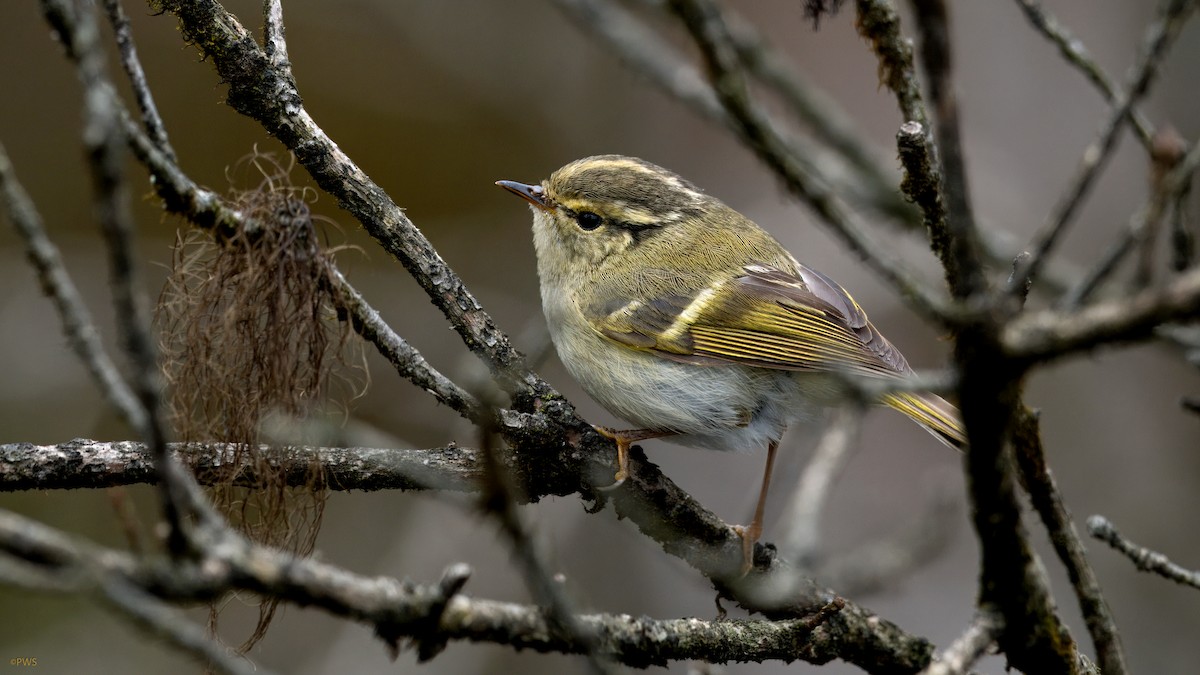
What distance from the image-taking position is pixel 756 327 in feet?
10.7

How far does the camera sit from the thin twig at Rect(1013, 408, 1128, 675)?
1945 millimetres

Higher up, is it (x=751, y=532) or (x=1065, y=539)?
(x=751, y=532)

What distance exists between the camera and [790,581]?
2.26 metres

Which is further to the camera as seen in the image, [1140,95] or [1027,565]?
[1027,565]

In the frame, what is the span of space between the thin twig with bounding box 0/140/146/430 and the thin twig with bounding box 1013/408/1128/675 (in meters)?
1.54

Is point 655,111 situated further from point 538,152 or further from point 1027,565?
point 1027,565

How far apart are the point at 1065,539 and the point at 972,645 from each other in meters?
0.46

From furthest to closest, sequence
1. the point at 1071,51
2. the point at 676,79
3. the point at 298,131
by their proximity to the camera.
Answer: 1. the point at 676,79
2. the point at 1071,51
3. the point at 298,131

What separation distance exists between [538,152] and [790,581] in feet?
18.4

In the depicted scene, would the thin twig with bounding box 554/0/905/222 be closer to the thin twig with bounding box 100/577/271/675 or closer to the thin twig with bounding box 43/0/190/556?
the thin twig with bounding box 43/0/190/556

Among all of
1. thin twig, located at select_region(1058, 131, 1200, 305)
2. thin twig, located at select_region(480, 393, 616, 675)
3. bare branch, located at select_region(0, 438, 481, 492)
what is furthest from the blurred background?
thin twig, located at select_region(1058, 131, 1200, 305)

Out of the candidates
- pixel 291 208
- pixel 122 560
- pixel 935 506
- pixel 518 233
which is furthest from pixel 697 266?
pixel 518 233

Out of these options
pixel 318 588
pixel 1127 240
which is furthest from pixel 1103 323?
pixel 318 588

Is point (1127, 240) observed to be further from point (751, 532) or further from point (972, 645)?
point (751, 532)
